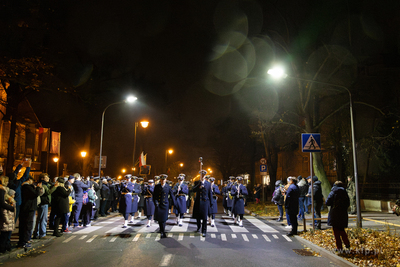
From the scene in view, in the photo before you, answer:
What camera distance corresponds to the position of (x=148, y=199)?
12.1m

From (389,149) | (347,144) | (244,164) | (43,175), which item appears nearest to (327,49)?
(347,144)

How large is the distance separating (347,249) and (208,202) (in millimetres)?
4740

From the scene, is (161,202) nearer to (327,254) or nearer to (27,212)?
(27,212)

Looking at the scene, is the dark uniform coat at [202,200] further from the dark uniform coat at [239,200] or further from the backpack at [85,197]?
the backpack at [85,197]

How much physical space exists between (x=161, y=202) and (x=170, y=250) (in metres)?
2.60

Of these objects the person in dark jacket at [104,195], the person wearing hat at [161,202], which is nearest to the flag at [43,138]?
the person in dark jacket at [104,195]

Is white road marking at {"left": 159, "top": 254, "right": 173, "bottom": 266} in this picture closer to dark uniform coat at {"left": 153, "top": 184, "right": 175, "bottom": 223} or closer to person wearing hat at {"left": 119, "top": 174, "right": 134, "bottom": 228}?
dark uniform coat at {"left": 153, "top": 184, "right": 175, "bottom": 223}

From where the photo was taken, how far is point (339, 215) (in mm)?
7742

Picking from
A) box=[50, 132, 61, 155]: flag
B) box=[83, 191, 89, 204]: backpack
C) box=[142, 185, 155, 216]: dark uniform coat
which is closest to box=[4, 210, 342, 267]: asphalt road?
box=[142, 185, 155, 216]: dark uniform coat

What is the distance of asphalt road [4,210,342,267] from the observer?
7.02 metres

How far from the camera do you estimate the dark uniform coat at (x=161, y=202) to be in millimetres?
10359

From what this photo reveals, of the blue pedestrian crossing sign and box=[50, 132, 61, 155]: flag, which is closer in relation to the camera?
the blue pedestrian crossing sign

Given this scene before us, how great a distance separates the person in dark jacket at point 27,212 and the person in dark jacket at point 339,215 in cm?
774

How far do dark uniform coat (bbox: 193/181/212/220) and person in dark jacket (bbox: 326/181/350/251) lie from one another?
4147 mm
